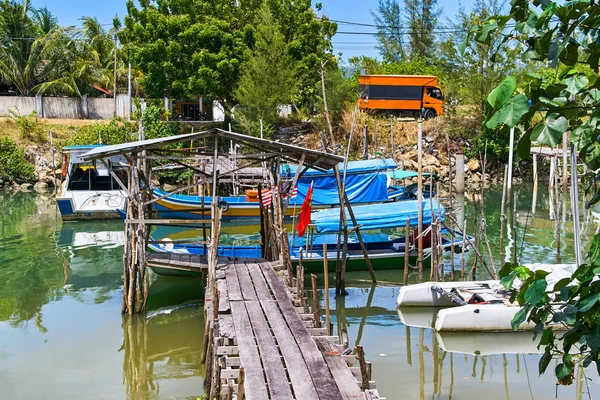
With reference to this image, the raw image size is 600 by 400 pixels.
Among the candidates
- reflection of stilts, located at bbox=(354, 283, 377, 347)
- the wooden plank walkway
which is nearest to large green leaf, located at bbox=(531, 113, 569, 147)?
the wooden plank walkway

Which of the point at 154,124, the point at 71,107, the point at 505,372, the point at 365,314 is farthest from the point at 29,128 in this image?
the point at 505,372

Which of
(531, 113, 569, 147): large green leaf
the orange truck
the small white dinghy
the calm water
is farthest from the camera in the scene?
the orange truck

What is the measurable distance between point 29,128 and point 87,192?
49.3 feet

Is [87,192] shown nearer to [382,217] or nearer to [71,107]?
[382,217]

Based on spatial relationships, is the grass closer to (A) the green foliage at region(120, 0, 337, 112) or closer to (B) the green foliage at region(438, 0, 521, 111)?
(A) the green foliage at region(120, 0, 337, 112)

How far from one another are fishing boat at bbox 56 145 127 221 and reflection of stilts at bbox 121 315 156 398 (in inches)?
496

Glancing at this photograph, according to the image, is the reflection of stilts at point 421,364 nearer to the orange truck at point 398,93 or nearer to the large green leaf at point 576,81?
the large green leaf at point 576,81

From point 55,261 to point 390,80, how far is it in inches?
Answer: 929

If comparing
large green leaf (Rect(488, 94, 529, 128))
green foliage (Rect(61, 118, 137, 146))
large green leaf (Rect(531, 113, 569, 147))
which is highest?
green foliage (Rect(61, 118, 137, 146))

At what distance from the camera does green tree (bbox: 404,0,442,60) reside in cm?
5297

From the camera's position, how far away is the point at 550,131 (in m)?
3.11

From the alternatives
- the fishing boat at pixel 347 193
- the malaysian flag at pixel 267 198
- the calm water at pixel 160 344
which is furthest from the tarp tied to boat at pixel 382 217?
the fishing boat at pixel 347 193

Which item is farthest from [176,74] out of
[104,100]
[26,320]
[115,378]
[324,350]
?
[324,350]

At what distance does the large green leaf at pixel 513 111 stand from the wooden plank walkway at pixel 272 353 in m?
3.74
